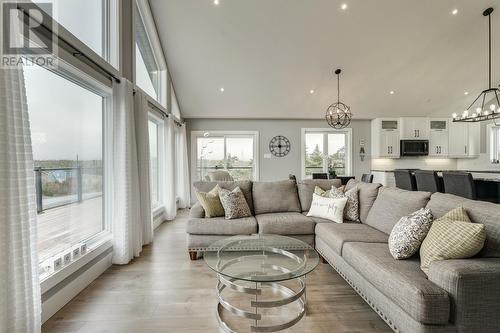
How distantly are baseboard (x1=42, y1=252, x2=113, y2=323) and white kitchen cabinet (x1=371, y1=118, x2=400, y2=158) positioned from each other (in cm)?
693

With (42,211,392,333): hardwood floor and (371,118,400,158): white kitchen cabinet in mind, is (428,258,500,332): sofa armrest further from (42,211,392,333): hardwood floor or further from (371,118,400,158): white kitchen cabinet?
(371,118,400,158): white kitchen cabinet

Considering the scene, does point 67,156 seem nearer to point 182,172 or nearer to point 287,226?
point 287,226

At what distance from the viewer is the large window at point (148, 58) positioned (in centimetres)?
430

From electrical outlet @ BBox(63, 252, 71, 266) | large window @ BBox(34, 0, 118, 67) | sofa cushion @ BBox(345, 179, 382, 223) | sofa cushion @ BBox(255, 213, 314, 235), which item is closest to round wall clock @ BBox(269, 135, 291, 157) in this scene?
sofa cushion @ BBox(345, 179, 382, 223)

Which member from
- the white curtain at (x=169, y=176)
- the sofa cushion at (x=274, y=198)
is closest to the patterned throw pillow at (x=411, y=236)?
the sofa cushion at (x=274, y=198)

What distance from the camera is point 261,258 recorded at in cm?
235

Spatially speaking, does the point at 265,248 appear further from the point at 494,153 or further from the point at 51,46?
the point at 494,153

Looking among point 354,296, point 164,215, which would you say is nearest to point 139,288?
point 354,296

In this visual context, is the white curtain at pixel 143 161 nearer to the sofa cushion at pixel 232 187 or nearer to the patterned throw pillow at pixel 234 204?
the sofa cushion at pixel 232 187

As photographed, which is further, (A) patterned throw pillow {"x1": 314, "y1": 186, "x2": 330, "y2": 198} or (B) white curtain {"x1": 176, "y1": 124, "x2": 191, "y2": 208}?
(B) white curtain {"x1": 176, "y1": 124, "x2": 191, "y2": 208}

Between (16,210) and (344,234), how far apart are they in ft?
8.77

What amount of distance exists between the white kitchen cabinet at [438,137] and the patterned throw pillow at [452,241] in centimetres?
647

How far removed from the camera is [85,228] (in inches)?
115

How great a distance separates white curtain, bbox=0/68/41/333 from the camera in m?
1.51
